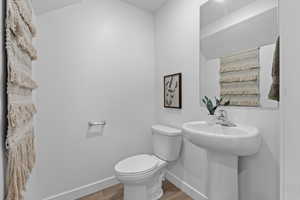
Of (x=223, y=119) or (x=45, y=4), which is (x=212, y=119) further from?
(x=45, y=4)

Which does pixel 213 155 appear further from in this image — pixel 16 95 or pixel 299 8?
pixel 16 95

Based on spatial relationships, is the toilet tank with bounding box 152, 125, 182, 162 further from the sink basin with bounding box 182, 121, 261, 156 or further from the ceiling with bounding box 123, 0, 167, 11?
the ceiling with bounding box 123, 0, 167, 11

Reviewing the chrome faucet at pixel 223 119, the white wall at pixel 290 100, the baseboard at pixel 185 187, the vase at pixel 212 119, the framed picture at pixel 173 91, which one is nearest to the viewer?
the white wall at pixel 290 100

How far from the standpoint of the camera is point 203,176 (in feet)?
5.36

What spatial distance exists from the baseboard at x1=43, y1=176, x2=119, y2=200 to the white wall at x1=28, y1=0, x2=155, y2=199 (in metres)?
0.05

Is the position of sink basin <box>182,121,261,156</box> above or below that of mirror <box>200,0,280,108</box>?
below

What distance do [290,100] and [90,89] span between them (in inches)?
69.4

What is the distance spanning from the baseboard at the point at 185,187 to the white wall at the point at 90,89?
1.56 feet

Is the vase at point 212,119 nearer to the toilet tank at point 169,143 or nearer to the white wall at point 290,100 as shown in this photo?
the toilet tank at point 169,143

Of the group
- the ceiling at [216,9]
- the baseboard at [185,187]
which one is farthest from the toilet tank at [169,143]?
the ceiling at [216,9]

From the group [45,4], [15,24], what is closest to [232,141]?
[15,24]

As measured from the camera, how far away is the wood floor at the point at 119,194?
5.87 ft

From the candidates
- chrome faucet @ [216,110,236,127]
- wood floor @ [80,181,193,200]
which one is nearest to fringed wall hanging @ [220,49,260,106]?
chrome faucet @ [216,110,236,127]

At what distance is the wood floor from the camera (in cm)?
179
